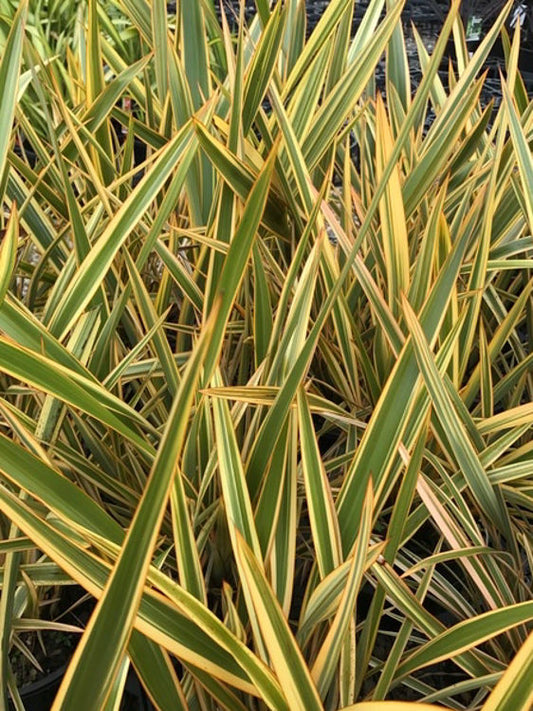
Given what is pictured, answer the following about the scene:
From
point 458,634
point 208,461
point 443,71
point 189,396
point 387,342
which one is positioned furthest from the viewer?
point 443,71

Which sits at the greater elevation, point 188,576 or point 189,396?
point 189,396

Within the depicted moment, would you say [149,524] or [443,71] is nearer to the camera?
[149,524]

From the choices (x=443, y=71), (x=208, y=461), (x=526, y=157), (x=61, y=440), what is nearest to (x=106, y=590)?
(x=208, y=461)

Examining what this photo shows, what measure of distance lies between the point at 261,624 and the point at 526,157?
453 millimetres

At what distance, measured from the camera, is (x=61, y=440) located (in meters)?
0.67

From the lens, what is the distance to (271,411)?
0.50 m

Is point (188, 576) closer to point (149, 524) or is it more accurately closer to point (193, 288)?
point (149, 524)

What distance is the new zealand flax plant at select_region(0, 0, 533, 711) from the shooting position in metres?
0.40

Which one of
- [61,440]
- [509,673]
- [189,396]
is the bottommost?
[61,440]

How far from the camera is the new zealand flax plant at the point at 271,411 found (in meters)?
0.40

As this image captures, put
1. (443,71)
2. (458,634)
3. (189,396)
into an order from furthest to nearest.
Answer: (443,71) < (458,634) < (189,396)

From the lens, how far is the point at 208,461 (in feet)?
1.92

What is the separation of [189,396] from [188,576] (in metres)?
0.22

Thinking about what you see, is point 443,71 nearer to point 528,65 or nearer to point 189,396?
point 528,65
